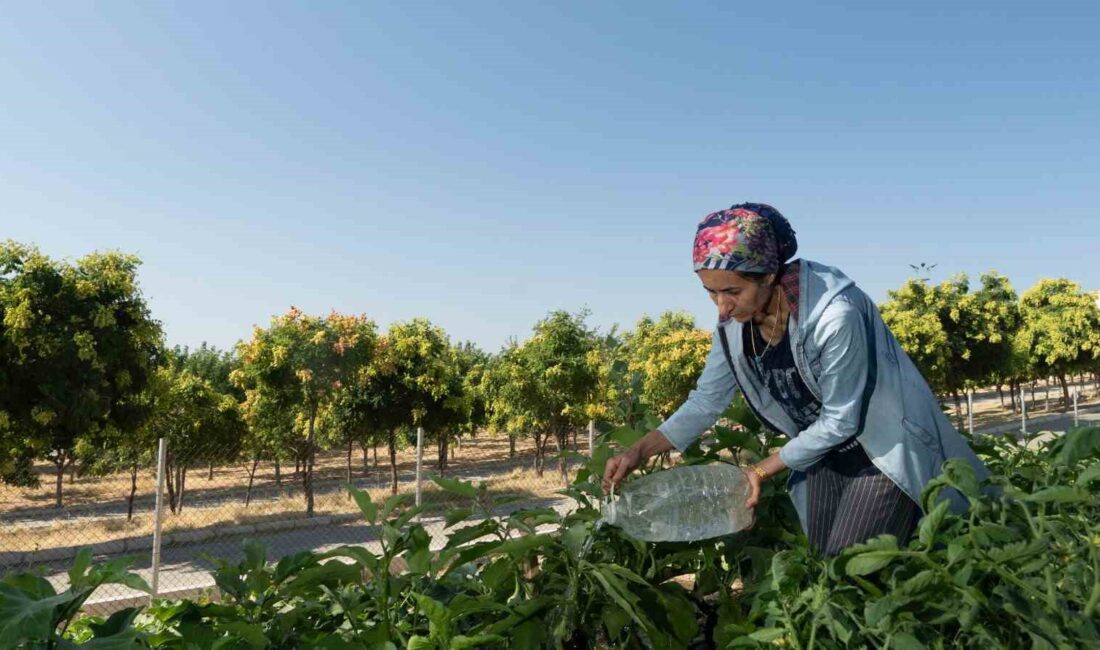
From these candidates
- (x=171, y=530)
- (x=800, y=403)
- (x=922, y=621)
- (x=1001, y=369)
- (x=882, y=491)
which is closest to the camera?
(x=922, y=621)

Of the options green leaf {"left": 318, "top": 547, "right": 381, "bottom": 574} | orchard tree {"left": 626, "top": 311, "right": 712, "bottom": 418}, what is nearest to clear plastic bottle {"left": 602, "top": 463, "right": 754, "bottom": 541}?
green leaf {"left": 318, "top": 547, "right": 381, "bottom": 574}

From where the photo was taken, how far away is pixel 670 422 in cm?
176

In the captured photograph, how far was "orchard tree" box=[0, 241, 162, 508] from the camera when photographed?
12.6 meters

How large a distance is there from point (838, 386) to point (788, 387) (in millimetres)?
212

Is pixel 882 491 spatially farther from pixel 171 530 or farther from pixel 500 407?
pixel 500 407

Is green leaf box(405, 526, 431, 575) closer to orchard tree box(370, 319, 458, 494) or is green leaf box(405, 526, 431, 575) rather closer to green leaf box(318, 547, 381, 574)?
green leaf box(318, 547, 381, 574)

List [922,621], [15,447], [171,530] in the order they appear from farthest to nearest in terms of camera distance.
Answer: [171,530]
[15,447]
[922,621]

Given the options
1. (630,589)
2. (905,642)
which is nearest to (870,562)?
(905,642)

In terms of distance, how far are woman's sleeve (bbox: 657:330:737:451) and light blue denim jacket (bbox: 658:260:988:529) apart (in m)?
0.27

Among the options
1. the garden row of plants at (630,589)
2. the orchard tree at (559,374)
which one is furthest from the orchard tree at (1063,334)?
the garden row of plants at (630,589)

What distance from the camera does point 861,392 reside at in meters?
1.52

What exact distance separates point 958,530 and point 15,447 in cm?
1517

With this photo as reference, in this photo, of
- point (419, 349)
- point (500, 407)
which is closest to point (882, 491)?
point (419, 349)

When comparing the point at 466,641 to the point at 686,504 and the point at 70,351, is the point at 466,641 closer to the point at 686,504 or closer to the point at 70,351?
the point at 686,504
